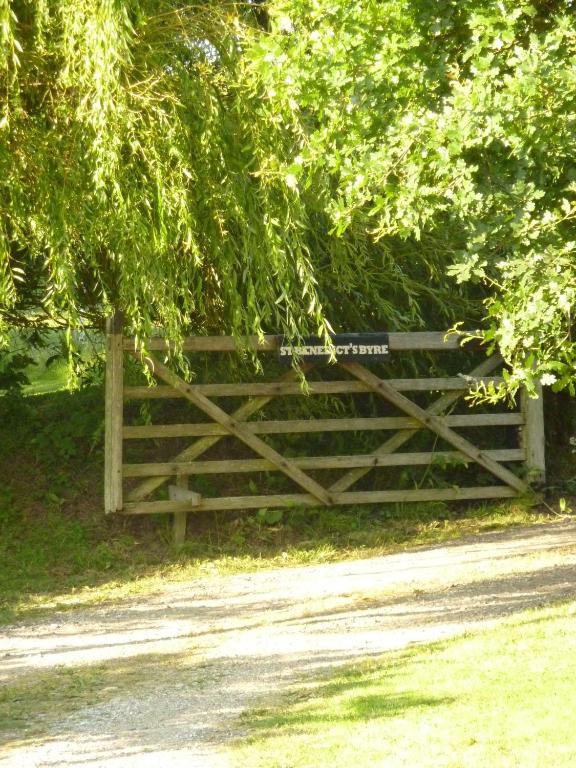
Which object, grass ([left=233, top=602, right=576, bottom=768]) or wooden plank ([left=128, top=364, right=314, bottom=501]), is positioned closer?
grass ([left=233, top=602, right=576, bottom=768])

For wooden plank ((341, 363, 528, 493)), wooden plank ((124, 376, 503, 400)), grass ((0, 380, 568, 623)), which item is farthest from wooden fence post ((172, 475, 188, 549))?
wooden plank ((341, 363, 528, 493))

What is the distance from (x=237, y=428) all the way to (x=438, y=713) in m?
5.90

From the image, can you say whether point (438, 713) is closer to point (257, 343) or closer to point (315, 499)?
point (257, 343)

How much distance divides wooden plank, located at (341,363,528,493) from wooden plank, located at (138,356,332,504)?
1.14 meters

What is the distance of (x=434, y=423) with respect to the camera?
38.4 ft

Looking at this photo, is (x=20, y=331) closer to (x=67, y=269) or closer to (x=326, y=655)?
(x=67, y=269)

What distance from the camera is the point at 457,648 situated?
668cm

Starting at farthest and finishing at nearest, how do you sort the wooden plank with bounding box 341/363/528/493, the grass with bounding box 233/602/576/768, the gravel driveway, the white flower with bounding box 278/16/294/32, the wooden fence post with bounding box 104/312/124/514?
the wooden plank with bounding box 341/363/528/493 → the wooden fence post with bounding box 104/312/124/514 → the white flower with bounding box 278/16/294/32 → the gravel driveway → the grass with bounding box 233/602/576/768

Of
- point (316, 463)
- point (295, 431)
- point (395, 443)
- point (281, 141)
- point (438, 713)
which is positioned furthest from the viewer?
point (395, 443)

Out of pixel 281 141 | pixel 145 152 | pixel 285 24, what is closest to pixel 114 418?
pixel 281 141

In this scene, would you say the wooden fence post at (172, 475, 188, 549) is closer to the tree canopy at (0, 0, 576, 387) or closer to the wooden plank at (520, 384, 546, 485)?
the tree canopy at (0, 0, 576, 387)

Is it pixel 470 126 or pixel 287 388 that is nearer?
pixel 470 126

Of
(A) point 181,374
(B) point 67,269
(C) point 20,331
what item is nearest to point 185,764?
(B) point 67,269

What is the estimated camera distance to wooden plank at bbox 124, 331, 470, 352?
1058 centimetres
